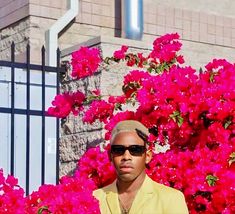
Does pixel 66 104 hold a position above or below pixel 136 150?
above

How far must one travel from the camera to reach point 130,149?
3.40 meters

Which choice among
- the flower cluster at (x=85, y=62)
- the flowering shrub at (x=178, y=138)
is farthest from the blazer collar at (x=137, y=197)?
the flower cluster at (x=85, y=62)

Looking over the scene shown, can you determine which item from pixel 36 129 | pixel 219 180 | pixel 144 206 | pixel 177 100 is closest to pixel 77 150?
pixel 36 129

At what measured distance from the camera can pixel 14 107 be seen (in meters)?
7.11

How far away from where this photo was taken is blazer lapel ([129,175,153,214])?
11.0ft

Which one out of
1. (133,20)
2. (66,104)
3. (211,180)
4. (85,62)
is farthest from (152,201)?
(133,20)

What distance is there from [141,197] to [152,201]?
6 cm

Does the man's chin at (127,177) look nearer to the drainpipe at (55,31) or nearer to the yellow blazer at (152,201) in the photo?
the yellow blazer at (152,201)

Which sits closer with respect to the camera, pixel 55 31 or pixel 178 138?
pixel 178 138

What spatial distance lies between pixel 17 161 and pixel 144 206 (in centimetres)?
414

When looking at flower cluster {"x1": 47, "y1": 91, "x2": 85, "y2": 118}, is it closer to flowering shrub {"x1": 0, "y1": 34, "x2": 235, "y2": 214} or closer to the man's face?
flowering shrub {"x1": 0, "y1": 34, "x2": 235, "y2": 214}

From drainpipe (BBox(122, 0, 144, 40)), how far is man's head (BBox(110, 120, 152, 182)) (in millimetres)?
5639

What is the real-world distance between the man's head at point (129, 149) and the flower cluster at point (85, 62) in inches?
117

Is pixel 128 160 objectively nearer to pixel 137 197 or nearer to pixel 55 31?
pixel 137 197
